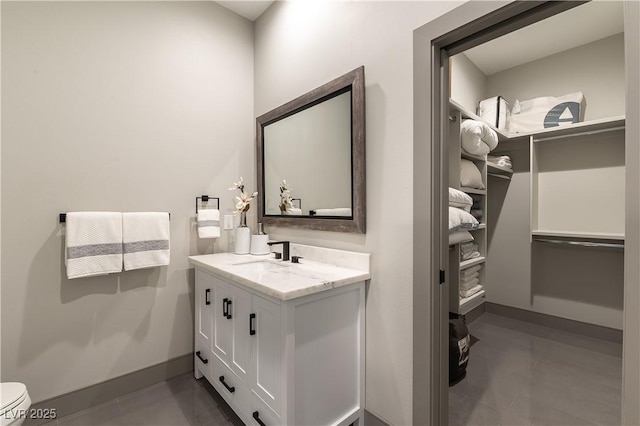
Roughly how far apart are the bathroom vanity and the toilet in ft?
2.75

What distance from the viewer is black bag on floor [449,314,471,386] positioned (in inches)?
76.4

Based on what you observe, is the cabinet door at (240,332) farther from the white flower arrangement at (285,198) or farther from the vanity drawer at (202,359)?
the white flower arrangement at (285,198)

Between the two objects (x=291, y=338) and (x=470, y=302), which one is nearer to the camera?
(x=291, y=338)

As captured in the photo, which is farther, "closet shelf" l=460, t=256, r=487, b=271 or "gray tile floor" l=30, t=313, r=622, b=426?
"closet shelf" l=460, t=256, r=487, b=271

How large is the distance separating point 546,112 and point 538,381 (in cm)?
235

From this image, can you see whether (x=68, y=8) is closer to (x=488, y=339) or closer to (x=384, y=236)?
(x=384, y=236)

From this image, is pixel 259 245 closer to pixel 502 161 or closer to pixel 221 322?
pixel 221 322

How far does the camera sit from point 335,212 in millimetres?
1761

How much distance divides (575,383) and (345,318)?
5.94ft

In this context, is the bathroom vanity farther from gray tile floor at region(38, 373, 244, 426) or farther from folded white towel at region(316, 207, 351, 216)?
folded white towel at region(316, 207, 351, 216)

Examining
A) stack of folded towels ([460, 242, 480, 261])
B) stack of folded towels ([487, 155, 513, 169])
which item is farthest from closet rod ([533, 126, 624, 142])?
stack of folded towels ([460, 242, 480, 261])

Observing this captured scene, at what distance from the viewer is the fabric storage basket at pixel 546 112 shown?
Result: 103 inches

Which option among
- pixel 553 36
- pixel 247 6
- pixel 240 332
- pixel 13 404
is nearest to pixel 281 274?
pixel 240 332

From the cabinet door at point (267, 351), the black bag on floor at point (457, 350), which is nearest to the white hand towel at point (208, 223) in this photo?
the cabinet door at point (267, 351)
